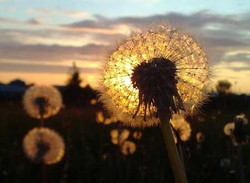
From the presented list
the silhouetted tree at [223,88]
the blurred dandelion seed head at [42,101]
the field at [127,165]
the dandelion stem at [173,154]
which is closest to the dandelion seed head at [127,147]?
the field at [127,165]

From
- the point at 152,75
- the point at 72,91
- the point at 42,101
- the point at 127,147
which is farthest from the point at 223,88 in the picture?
the point at 72,91

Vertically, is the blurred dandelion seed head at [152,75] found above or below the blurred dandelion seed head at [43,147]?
above

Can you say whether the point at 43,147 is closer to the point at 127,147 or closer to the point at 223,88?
the point at 127,147

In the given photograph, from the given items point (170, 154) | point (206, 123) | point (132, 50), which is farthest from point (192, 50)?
point (206, 123)

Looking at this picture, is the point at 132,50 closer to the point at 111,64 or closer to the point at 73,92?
the point at 111,64

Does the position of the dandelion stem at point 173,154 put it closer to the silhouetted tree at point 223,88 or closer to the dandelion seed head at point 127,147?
the dandelion seed head at point 127,147

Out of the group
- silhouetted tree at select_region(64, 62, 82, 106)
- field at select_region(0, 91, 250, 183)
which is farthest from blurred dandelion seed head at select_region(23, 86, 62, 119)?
silhouetted tree at select_region(64, 62, 82, 106)

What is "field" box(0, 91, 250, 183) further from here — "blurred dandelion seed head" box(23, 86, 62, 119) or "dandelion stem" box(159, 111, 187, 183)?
"dandelion stem" box(159, 111, 187, 183)
